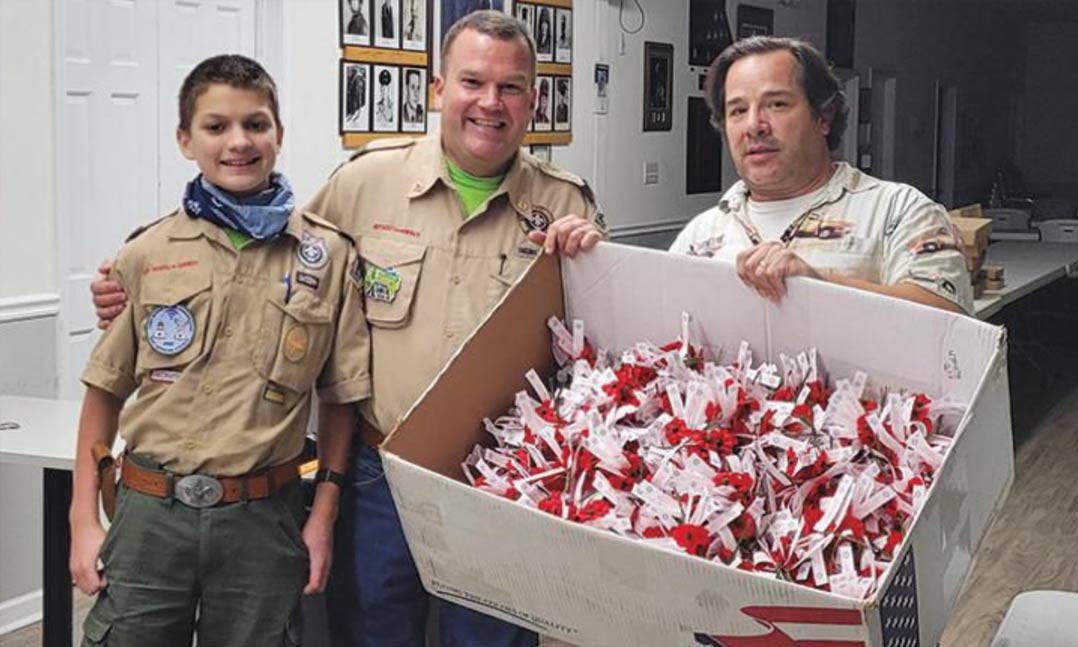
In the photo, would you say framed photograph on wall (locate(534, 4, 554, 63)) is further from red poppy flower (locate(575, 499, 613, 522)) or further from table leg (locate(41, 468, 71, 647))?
red poppy flower (locate(575, 499, 613, 522))

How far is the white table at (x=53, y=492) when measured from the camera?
103 inches

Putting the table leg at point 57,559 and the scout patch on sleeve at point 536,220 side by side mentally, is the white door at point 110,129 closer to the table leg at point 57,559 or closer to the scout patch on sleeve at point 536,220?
the table leg at point 57,559

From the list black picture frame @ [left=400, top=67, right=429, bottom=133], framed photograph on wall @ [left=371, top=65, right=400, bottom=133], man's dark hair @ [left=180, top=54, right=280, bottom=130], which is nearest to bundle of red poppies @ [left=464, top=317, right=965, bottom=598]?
man's dark hair @ [left=180, top=54, right=280, bottom=130]

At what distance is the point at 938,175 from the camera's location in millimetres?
14078

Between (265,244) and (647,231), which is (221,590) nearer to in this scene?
(265,244)

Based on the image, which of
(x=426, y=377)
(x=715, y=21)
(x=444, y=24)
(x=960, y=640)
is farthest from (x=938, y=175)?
(x=426, y=377)

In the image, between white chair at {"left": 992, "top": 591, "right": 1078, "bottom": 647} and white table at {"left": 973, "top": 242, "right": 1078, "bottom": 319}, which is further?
white table at {"left": 973, "top": 242, "right": 1078, "bottom": 319}

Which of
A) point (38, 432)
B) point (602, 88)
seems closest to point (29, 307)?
point (38, 432)

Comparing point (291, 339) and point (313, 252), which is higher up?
point (313, 252)

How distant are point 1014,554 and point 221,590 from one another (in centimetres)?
347

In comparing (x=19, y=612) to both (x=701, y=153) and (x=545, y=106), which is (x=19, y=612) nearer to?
(x=545, y=106)

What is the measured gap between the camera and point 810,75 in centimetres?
197

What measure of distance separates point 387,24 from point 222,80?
3.58 m

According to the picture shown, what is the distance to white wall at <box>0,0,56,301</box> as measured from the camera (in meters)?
3.65
